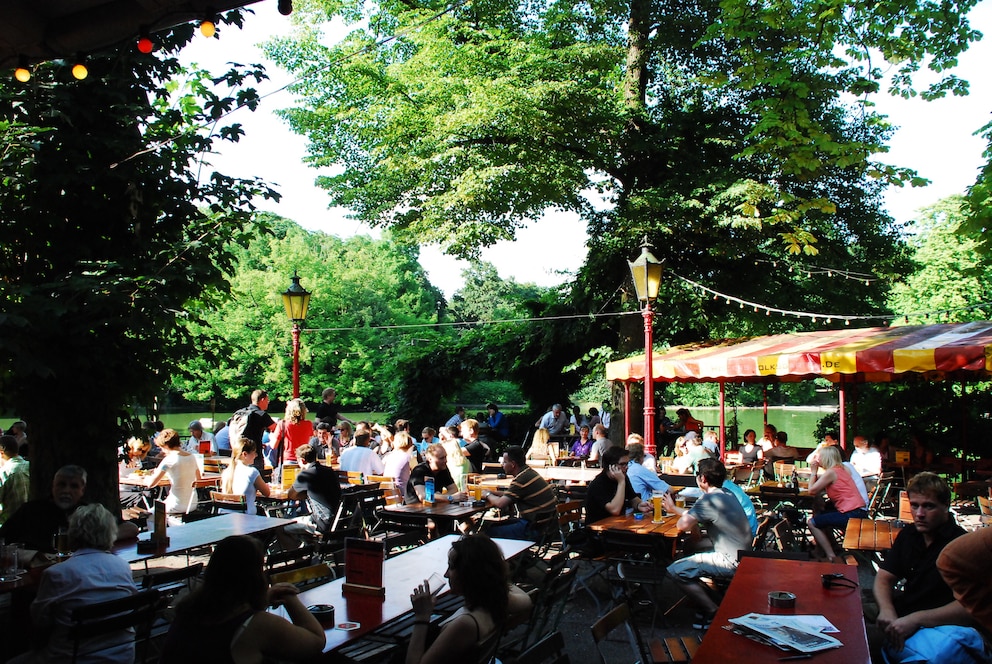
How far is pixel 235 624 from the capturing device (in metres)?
3.15

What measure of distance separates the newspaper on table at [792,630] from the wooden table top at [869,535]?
2.62 metres

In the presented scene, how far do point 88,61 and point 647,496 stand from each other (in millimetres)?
6133

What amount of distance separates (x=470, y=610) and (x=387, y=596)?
3.25ft

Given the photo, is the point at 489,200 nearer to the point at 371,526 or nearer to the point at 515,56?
the point at 515,56

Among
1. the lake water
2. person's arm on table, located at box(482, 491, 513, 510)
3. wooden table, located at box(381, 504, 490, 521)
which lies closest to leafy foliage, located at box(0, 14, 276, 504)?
wooden table, located at box(381, 504, 490, 521)

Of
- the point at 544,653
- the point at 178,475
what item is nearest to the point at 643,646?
the point at 544,653

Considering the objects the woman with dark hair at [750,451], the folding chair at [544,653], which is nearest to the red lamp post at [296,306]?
the woman with dark hair at [750,451]

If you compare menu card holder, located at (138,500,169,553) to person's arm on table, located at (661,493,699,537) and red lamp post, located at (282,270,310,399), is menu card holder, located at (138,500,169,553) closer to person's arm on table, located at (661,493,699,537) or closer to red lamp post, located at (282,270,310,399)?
person's arm on table, located at (661,493,699,537)

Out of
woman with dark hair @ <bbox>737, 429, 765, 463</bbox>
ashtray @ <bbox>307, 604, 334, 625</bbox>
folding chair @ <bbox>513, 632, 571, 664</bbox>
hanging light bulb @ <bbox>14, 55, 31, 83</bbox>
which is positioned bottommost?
woman with dark hair @ <bbox>737, 429, 765, 463</bbox>

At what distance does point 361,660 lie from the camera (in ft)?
11.7

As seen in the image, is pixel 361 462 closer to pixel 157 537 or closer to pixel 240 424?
pixel 240 424

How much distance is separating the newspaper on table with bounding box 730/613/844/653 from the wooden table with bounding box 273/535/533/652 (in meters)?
1.68

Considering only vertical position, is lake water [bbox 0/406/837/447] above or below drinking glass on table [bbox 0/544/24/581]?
below

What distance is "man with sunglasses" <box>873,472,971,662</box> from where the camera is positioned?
3961 millimetres
